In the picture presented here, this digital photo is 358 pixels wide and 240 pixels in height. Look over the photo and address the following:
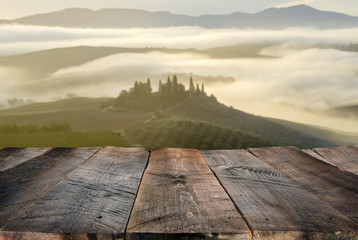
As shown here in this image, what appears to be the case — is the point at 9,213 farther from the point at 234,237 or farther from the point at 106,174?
the point at 234,237

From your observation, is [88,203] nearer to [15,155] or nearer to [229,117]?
[15,155]

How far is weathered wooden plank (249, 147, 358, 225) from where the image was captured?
1.50 metres

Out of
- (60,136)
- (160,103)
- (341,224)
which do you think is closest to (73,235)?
(341,224)

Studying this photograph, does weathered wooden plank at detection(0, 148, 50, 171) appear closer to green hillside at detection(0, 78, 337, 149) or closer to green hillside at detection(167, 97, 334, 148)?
green hillside at detection(0, 78, 337, 149)

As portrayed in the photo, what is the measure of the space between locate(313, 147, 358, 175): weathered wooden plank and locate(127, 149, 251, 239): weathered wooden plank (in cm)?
97

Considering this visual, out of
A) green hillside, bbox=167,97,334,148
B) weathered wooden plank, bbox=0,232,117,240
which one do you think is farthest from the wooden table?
green hillside, bbox=167,97,334,148

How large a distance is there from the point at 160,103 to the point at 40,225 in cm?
3205

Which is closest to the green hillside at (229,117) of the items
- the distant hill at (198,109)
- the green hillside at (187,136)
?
the distant hill at (198,109)

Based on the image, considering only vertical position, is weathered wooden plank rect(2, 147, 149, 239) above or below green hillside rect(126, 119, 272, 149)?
above

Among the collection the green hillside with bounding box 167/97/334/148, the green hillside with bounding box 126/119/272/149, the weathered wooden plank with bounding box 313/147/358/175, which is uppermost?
the weathered wooden plank with bounding box 313/147/358/175

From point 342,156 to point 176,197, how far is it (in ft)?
5.10

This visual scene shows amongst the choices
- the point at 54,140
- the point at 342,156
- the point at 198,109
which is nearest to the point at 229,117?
the point at 198,109

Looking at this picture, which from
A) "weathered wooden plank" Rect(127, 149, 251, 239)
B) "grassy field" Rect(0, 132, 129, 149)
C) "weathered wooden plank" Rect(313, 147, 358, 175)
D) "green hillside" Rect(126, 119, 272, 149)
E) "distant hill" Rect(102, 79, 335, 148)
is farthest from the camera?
"distant hill" Rect(102, 79, 335, 148)

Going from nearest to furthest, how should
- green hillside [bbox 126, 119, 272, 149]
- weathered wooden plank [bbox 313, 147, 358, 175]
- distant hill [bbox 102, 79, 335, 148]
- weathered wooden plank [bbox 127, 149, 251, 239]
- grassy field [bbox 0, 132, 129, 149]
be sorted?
weathered wooden plank [bbox 127, 149, 251, 239], weathered wooden plank [bbox 313, 147, 358, 175], grassy field [bbox 0, 132, 129, 149], green hillside [bbox 126, 119, 272, 149], distant hill [bbox 102, 79, 335, 148]
